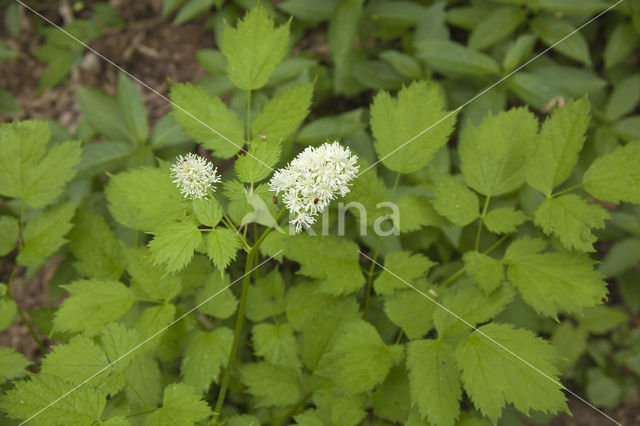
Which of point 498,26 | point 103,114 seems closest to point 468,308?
point 498,26

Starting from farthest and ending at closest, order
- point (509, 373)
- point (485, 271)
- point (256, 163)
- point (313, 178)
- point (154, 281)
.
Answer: point (154, 281), point (485, 271), point (509, 373), point (256, 163), point (313, 178)

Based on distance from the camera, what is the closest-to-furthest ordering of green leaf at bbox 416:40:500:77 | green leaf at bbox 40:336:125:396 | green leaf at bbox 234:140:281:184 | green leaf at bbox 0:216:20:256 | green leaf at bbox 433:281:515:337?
1. green leaf at bbox 234:140:281:184
2. green leaf at bbox 40:336:125:396
3. green leaf at bbox 433:281:515:337
4. green leaf at bbox 0:216:20:256
5. green leaf at bbox 416:40:500:77

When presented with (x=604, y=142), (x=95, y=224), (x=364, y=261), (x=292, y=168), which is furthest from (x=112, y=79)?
(x=604, y=142)

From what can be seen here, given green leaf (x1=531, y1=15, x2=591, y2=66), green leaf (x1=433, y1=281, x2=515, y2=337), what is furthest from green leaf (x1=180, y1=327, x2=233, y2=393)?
green leaf (x1=531, y1=15, x2=591, y2=66)

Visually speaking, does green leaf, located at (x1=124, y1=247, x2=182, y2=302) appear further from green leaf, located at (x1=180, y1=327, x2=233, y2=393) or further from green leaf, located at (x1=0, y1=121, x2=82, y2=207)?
green leaf, located at (x1=0, y1=121, x2=82, y2=207)

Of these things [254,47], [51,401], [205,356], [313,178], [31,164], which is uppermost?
[254,47]

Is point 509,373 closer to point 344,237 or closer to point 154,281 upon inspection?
point 344,237
